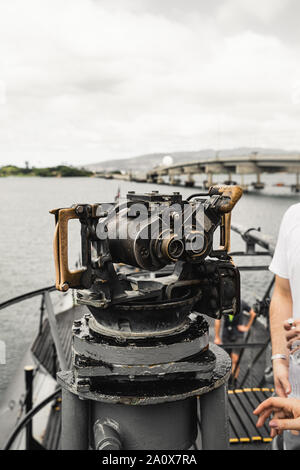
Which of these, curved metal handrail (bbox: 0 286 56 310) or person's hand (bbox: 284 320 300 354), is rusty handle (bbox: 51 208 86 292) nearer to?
person's hand (bbox: 284 320 300 354)

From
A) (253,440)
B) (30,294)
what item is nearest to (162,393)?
(30,294)

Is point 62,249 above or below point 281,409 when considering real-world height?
above

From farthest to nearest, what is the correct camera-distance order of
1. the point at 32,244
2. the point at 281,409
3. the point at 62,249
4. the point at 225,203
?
the point at 32,244, the point at 281,409, the point at 225,203, the point at 62,249

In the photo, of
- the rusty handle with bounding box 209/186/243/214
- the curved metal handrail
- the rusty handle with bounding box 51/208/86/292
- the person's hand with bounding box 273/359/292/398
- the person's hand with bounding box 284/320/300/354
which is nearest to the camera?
the rusty handle with bounding box 51/208/86/292

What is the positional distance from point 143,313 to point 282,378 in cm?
121

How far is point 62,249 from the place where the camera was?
1.45 m

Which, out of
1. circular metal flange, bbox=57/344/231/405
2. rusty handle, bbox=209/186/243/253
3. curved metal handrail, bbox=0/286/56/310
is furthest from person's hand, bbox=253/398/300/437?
curved metal handrail, bbox=0/286/56/310

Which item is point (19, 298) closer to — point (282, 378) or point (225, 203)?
point (282, 378)

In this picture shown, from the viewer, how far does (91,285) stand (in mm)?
1558

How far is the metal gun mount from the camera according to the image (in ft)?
4.79

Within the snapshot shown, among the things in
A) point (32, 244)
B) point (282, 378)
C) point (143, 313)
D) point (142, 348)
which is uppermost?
point (143, 313)

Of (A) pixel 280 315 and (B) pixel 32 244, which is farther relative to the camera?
(B) pixel 32 244

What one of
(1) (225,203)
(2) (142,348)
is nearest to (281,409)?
(2) (142,348)

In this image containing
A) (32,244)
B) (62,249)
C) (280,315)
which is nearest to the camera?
(62,249)
